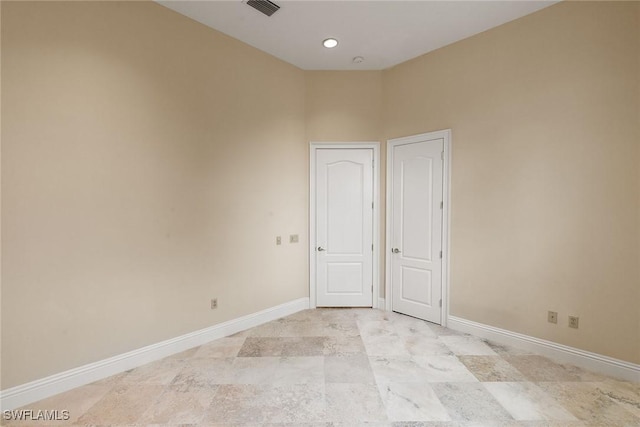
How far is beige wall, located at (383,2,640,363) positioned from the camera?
7.41 ft

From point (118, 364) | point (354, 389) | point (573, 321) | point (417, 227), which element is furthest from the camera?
point (417, 227)

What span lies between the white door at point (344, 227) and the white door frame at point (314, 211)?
5 cm

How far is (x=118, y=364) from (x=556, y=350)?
12.6ft

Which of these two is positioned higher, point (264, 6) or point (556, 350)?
point (264, 6)

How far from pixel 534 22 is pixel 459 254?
2369 millimetres

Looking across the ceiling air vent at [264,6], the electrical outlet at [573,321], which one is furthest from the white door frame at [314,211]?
the electrical outlet at [573,321]

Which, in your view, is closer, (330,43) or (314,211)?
(330,43)

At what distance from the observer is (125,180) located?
2391mm

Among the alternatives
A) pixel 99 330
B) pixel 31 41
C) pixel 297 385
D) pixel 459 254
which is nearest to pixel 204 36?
pixel 31 41

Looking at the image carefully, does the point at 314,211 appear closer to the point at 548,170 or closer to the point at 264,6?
the point at 264,6

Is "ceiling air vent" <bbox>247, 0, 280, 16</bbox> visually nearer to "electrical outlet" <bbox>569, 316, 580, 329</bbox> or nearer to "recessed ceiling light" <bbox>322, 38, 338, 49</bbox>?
"recessed ceiling light" <bbox>322, 38, 338, 49</bbox>

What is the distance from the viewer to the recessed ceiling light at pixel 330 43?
3.09 metres

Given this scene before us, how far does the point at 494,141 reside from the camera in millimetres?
2914

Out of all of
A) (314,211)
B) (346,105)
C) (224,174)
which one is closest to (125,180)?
(224,174)
